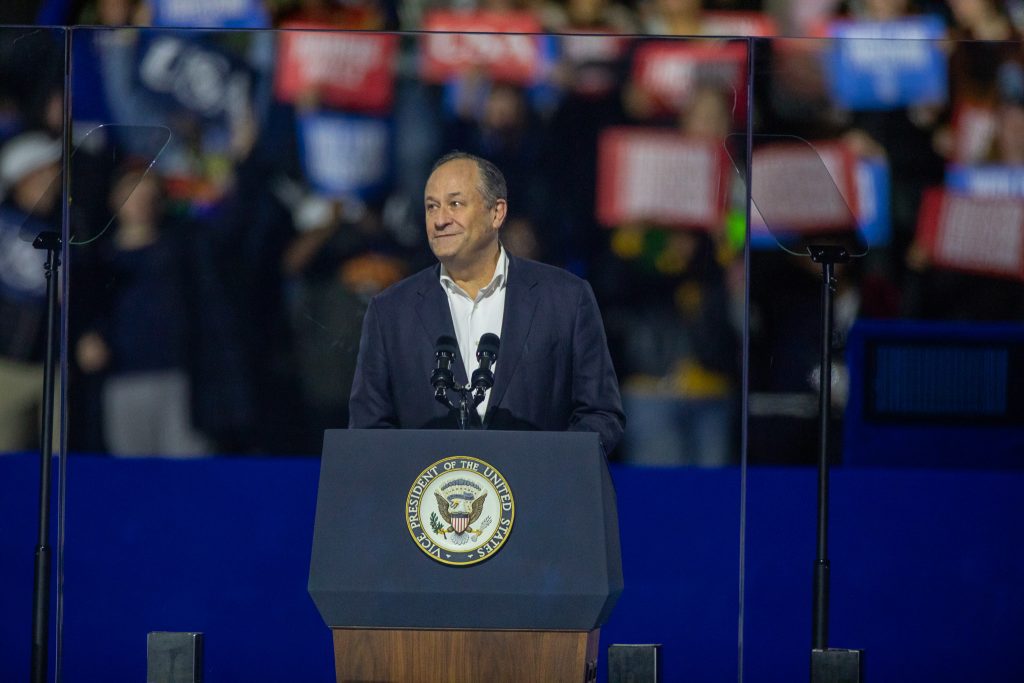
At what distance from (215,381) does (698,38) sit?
1672mm

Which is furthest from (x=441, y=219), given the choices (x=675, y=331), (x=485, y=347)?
(x=485, y=347)

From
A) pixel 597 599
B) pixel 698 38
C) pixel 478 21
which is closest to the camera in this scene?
pixel 597 599

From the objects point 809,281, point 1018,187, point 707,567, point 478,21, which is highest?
point 478,21

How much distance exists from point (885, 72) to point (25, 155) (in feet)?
8.13

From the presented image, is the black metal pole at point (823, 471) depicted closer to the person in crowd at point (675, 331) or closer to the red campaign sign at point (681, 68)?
the person in crowd at point (675, 331)

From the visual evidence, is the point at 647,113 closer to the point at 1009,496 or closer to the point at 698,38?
the point at 698,38

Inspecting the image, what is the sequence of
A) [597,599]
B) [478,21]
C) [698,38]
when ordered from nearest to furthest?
[597,599]
[698,38]
[478,21]

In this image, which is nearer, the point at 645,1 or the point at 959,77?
the point at 959,77

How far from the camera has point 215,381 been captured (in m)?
4.16

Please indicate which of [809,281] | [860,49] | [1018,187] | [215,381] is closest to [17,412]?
[215,381]

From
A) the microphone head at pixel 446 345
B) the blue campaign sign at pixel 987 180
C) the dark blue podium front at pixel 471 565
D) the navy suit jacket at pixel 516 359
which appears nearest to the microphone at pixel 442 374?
the microphone head at pixel 446 345

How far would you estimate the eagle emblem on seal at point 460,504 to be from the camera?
3055 millimetres

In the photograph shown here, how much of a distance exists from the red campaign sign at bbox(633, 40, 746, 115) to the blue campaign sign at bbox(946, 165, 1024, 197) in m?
0.68

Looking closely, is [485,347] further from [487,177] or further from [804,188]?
[804,188]
